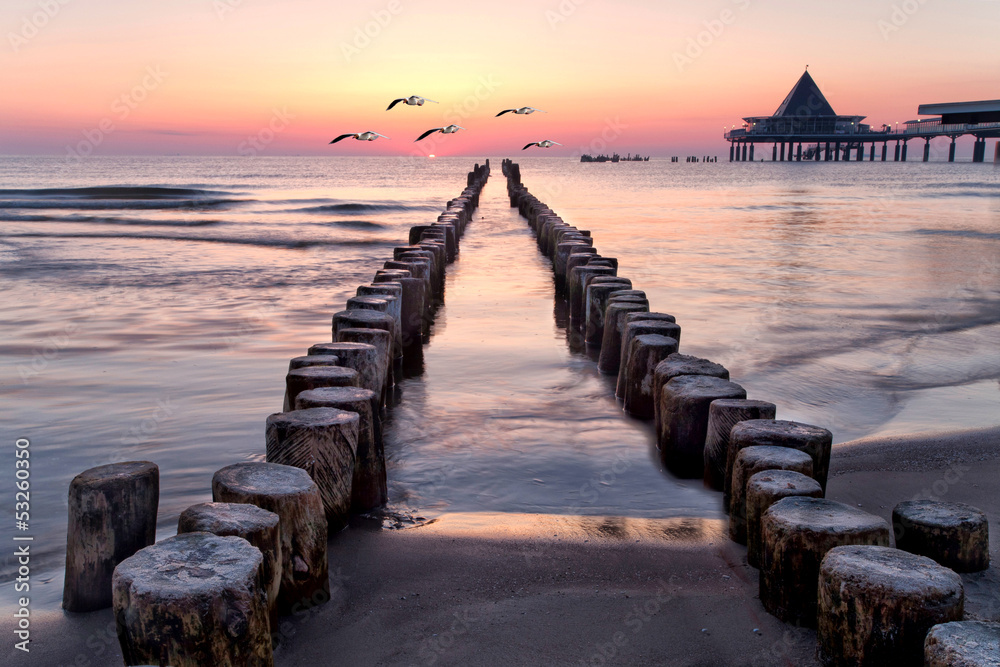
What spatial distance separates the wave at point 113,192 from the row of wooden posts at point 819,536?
3432 cm

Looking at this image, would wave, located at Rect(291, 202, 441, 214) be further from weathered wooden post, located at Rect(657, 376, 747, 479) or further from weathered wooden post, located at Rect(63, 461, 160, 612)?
weathered wooden post, located at Rect(63, 461, 160, 612)

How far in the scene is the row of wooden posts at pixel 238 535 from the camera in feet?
6.75

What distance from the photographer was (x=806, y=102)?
290ft

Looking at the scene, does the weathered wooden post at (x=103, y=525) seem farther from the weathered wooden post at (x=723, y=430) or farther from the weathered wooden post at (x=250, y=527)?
the weathered wooden post at (x=723, y=430)

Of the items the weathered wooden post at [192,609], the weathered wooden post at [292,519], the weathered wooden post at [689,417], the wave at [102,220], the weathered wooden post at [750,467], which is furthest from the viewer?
the wave at [102,220]

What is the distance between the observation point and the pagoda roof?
87688 mm

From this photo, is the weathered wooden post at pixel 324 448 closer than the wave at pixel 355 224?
Yes

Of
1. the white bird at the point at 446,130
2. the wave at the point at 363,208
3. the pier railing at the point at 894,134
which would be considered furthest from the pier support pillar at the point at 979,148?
the white bird at the point at 446,130

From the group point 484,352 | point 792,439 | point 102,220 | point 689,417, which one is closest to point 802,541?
point 792,439

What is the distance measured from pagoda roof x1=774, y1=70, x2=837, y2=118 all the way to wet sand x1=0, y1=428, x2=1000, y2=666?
93129 mm

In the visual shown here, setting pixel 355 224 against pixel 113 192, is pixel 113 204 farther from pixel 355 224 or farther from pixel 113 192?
pixel 355 224

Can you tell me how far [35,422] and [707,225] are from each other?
60.9 feet

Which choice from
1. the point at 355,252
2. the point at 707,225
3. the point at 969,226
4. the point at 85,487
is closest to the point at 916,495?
the point at 85,487

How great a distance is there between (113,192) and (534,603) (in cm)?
3847
